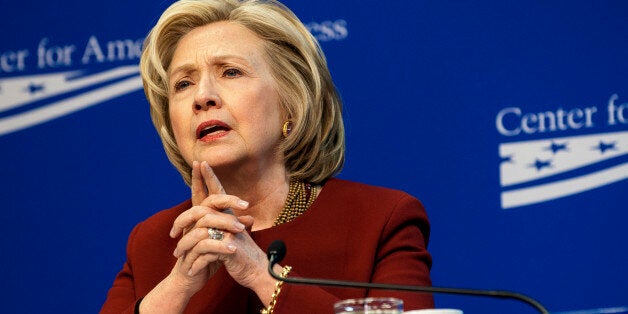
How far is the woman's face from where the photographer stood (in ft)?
7.49

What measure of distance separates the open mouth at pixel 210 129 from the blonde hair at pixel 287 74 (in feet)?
0.66

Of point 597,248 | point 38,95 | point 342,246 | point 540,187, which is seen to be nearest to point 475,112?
point 540,187

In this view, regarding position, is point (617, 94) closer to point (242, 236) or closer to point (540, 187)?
point (540, 187)

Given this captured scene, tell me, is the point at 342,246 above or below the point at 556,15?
below

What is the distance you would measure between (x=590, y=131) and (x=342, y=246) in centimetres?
97

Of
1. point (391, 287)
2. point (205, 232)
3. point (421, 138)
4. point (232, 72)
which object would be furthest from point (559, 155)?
point (391, 287)

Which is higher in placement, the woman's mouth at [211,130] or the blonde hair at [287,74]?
the blonde hair at [287,74]

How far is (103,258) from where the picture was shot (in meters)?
3.22

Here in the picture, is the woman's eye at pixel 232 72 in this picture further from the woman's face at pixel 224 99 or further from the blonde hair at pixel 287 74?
the blonde hair at pixel 287 74

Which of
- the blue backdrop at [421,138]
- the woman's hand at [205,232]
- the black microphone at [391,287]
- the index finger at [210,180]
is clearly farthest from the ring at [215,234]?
the blue backdrop at [421,138]

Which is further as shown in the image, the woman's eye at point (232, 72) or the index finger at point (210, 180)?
the woman's eye at point (232, 72)

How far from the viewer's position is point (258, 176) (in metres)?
2.40

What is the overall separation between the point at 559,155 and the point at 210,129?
112 cm

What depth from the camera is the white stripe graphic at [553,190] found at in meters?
2.88
